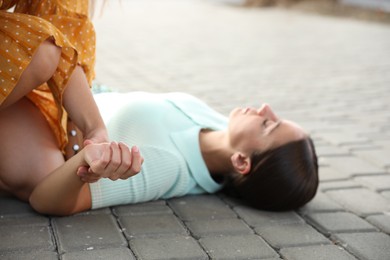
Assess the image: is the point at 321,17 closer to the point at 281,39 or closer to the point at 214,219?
the point at 281,39

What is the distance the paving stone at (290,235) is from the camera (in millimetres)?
2578

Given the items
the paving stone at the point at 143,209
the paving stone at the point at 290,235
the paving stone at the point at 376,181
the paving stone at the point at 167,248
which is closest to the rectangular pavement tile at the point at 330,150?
the paving stone at the point at 376,181

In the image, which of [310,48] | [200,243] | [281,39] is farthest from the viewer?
[281,39]

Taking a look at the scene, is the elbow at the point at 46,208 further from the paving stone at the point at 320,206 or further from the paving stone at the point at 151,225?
the paving stone at the point at 320,206

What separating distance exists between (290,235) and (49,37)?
46.9 inches

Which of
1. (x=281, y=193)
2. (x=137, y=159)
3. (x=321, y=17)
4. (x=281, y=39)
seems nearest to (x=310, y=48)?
(x=281, y=39)

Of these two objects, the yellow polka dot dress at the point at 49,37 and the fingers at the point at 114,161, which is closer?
the fingers at the point at 114,161

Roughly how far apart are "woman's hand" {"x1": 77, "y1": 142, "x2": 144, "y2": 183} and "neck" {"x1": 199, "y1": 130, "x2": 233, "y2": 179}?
78 cm

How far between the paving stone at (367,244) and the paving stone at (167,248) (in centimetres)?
58

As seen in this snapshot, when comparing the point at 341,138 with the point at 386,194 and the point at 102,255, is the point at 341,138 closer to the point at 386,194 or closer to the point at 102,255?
the point at 386,194

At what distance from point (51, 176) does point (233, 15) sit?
36.7 ft

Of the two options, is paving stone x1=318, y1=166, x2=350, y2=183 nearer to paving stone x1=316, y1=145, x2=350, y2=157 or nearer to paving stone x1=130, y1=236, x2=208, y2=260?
paving stone x1=316, y1=145, x2=350, y2=157

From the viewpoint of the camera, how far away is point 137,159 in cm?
231

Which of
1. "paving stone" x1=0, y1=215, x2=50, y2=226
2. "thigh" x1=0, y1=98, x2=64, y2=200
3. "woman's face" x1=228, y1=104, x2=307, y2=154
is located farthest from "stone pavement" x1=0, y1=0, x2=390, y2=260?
"woman's face" x1=228, y1=104, x2=307, y2=154
